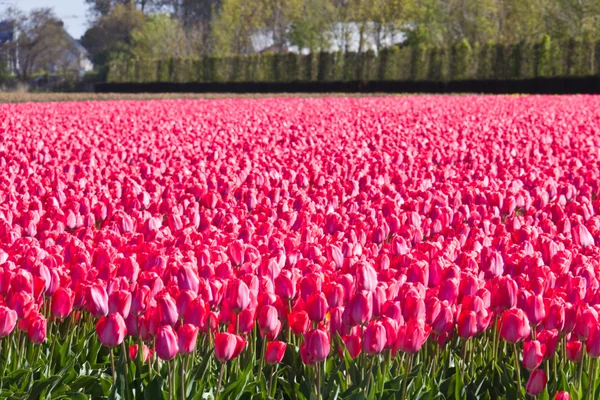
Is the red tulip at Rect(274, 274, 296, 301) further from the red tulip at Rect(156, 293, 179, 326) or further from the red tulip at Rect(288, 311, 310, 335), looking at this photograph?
the red tulip at Rect(156, 293, 179, 326)

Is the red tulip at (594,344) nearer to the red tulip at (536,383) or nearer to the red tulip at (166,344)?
the red tulip at (536,383)

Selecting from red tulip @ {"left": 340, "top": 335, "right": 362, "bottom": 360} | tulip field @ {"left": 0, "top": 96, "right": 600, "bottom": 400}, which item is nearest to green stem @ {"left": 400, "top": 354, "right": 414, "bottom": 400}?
tulip field @ {"left": 0, "top": 96, "right": 600, "bottom": 400}

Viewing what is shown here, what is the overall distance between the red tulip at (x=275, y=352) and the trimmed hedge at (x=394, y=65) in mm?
40326

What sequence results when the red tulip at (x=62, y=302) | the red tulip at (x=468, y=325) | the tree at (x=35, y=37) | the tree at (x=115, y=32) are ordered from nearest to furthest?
1. the red tulip at (x=468, y=325)
2. the red tulip at (x=62, y=302)
3. the tree at (x=35, y=37)
4. the tree at (x=115, y=32)

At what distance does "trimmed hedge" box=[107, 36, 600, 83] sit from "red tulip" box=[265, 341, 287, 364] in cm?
4033

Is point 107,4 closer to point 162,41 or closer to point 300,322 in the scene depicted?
point 162,41

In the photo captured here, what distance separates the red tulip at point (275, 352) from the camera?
105 inches

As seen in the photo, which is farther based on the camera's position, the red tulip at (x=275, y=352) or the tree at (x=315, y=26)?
the tree at (x=315, y=26)

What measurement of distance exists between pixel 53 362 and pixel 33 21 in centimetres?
7825

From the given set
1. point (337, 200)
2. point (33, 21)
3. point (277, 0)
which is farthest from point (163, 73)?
point (337, 200)

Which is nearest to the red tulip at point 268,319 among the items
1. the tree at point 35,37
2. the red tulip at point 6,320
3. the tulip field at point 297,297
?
the tulip field at point 297,297

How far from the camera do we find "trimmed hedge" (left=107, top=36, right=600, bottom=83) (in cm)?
4175

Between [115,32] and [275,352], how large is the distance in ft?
287

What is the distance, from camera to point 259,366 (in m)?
2.78
